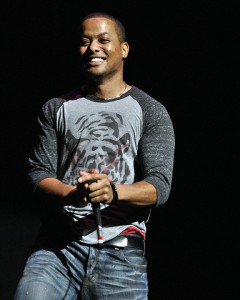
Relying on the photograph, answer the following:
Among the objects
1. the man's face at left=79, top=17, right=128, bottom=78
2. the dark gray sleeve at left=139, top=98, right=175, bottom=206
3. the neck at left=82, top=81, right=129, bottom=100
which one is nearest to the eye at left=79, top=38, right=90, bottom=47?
the man's face at left=79, top=17, right=128, bottom=78

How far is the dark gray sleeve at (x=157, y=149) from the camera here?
2346 mm

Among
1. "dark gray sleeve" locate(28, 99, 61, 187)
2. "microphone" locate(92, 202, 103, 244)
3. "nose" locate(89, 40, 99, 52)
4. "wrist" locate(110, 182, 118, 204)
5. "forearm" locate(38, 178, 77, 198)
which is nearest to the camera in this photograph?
"microphone" locate(92, 202, 103, 244)

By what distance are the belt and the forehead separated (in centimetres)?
74

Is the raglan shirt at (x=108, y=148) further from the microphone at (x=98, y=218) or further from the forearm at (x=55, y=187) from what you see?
the microphone at (x=98, y=218)

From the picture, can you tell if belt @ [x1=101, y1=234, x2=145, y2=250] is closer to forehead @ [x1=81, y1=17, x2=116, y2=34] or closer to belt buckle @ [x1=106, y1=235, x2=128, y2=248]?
belt buckle @ [x1=106, y1=235, x2=128, y2=248]

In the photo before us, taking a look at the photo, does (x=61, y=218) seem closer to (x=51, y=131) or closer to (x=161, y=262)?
(x=51, y=131)

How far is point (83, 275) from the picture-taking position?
7.47ft

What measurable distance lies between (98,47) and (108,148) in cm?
40

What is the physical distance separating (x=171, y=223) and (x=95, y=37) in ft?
3.98

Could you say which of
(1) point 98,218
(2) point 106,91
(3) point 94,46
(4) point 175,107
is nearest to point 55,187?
(1) point 98,218

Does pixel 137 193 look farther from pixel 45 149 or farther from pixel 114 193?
pixel 45 149

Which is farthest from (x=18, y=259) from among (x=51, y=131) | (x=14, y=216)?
(x=51, y=131)

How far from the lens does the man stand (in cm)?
226

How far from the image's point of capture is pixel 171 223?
11.5 feet
